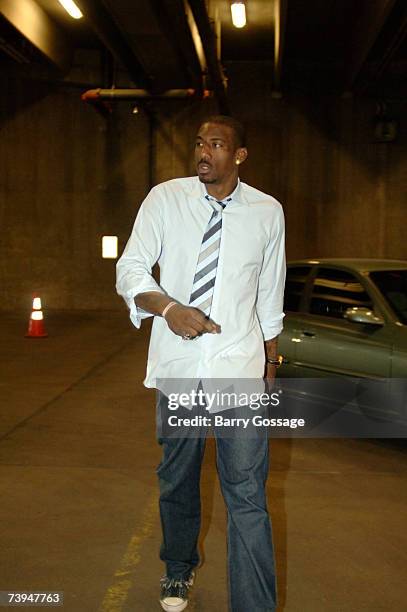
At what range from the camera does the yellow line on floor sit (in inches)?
134

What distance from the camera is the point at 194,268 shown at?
301 cm

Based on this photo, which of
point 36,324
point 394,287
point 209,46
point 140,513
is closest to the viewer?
point 140,513

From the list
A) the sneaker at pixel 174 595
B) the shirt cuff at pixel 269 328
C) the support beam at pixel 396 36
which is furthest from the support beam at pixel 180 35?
the sneaker at pixel 174 595

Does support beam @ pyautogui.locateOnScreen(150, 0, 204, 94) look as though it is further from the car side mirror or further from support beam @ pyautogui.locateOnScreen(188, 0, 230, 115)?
the car side mirror

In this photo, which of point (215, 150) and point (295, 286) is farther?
point (295, 286)

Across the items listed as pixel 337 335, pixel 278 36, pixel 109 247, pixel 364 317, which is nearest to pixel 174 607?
pixel 364 317

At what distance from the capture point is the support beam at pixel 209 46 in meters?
12.0

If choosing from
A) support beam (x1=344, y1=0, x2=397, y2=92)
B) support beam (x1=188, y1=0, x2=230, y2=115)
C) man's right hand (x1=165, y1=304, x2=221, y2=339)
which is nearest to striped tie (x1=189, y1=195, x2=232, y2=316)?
man's right hand (x1=165, y1=304, x2=221, y2=339)

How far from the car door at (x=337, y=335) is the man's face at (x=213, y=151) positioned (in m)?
3.62

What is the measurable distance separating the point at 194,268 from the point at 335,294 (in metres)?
4.42

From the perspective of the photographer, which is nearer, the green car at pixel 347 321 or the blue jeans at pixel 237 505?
the blue jeans at pixel 237 505

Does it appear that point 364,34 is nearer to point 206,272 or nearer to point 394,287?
point 394,287

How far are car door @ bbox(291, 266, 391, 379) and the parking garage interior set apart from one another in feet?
2.12

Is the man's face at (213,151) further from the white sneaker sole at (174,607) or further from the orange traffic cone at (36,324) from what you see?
the orange traffic cone at (36,324)
